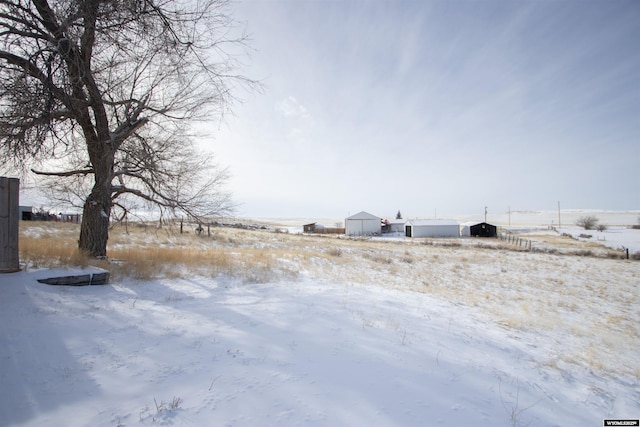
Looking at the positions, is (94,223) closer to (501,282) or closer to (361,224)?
(501,282)

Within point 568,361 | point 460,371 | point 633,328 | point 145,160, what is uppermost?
point 145,160

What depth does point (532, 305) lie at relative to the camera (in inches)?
385

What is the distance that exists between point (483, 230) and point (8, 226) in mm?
58709

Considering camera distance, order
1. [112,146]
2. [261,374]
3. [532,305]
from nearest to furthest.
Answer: [261,374], [112,146], [532,305]

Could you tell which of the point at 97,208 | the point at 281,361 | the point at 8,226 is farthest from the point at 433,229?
the point at 8,226

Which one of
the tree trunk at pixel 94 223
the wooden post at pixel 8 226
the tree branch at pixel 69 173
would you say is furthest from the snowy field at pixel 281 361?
the tree branch at pixel 69 173

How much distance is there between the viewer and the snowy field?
233 centimetres

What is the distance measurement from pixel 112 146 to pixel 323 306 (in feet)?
23.4

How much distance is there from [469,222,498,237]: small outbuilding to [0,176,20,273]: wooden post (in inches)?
2285

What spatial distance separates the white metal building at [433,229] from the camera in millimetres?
49906

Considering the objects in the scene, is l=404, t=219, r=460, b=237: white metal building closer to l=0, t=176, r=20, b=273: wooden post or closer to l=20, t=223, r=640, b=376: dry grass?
l=20, t=223, r=640, b=376: dry grass

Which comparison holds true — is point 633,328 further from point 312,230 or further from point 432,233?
point 312,230

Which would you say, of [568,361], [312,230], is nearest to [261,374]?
[568,361]

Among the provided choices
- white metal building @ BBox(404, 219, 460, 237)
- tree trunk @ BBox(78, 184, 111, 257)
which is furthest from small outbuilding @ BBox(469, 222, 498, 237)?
tree trunk @ BBox(78, 184, 111, 257)
